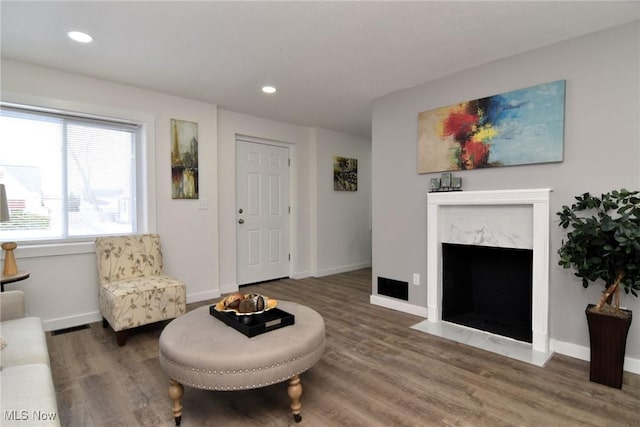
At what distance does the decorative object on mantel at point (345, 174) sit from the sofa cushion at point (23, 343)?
13.7 feet

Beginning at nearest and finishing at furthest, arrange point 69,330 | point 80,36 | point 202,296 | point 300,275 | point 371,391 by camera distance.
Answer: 1. point 371,391
2. point 80,36
3. point 69,330
4. point 202,296
5. point 300,275

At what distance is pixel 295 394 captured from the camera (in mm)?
1734

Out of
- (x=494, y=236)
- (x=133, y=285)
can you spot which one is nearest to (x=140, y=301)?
(x=133, y=285)

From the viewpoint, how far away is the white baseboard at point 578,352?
2227 millimetres

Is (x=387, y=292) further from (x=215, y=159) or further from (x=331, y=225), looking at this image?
(x=215, y=159)

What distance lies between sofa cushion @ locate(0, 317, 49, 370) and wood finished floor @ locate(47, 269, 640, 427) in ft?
1.36

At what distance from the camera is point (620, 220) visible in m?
2.05

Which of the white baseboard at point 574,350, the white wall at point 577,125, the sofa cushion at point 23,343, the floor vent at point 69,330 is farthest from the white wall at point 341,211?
the sofa cushion at point 23,343

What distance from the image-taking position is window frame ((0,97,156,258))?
9.51 ft

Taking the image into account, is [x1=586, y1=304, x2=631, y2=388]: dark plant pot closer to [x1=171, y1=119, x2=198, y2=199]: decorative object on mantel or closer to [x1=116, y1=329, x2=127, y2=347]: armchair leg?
[x1=116, y1=329, x2=127, y2=347]: armchair leg

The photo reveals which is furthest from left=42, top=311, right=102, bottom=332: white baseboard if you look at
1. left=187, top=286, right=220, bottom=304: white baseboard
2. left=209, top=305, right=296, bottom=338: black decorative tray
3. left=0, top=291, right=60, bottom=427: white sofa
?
left=209, top=305, right=296, bottom=338: black decorative tray

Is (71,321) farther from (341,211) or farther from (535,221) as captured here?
(535,221)

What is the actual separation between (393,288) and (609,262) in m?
1.93

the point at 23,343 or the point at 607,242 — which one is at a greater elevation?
the point at 607,242
